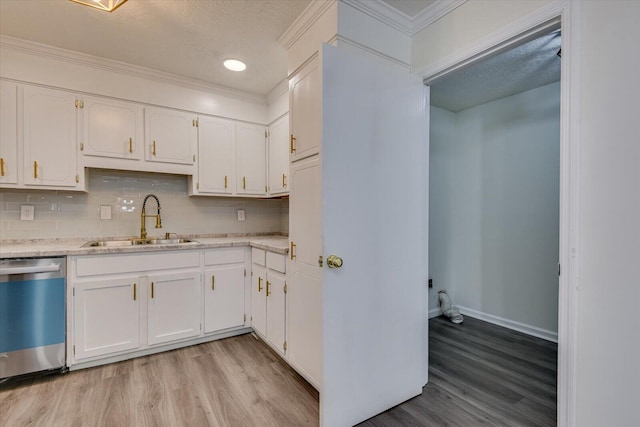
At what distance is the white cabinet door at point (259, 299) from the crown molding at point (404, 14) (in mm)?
2033

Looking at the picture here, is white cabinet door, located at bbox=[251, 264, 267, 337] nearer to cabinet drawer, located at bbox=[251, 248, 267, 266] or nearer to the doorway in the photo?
cabinet drawer, located at bbox=[251, 248, 267, 266]

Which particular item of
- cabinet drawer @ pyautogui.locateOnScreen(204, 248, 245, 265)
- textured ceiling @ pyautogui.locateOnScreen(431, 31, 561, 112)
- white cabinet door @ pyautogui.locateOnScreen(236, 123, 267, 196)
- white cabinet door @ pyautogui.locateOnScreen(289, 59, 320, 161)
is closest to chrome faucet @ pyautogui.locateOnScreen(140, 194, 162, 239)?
cabinet drawer @ pyautogui.locateOnScreen(204, 248, 245, 265)

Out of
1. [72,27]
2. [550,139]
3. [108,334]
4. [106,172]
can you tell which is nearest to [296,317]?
[108,334]

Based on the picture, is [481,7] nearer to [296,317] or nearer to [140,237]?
[296,317]

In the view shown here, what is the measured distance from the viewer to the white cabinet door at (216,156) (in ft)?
9.69

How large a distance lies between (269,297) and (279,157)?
140cm

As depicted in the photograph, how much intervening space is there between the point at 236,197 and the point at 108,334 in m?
1.67

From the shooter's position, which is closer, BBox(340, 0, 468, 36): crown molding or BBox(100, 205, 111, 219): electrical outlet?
BBox(340, 0, 468, 36): crown molding

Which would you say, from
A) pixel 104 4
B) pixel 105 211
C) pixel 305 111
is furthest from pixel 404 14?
pixel 105 211

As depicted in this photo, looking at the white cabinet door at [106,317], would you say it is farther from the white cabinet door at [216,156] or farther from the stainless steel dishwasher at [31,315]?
the white cabinet door at [216,156]

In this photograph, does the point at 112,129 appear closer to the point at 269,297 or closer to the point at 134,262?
the point at 134,262

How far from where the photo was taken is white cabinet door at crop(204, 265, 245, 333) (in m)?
2.67

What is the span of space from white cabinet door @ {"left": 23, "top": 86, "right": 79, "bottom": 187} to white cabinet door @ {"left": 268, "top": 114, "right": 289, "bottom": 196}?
168 centimetres

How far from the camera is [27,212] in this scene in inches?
97.7
